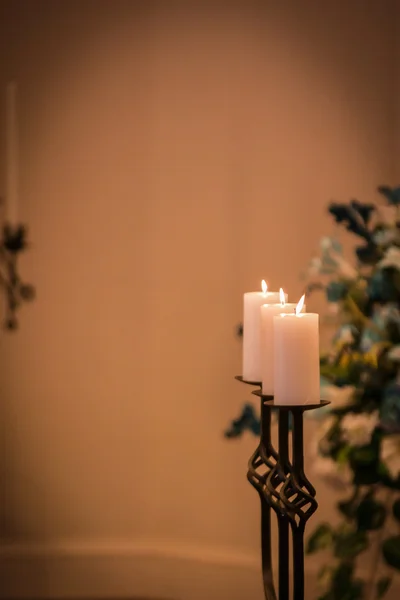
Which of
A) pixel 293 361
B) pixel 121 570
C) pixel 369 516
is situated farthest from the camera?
pixel 121 570

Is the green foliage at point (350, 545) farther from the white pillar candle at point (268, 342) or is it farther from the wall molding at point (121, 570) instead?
the wall molding at point (121, 570)

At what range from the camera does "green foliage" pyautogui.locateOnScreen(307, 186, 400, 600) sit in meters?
0.94

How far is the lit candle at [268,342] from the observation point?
0.91 metres

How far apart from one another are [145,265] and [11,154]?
0.49 meters

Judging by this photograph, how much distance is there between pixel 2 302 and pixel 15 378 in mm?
218

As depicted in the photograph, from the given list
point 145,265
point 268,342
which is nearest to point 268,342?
point 268,342

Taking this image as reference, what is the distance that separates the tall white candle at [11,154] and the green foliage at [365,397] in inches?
55.5

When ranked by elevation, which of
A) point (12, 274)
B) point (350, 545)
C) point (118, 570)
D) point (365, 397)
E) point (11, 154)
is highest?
point (11, 154)

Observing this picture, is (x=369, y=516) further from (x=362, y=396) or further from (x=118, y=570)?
(x=118, y=570)

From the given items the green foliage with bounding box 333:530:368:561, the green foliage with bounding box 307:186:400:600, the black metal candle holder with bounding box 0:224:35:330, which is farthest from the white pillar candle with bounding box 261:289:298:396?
the black metal candle holder with bounding box 0:224:35:330

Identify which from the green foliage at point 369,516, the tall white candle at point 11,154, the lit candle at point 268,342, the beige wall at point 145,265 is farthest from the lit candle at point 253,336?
the tall white candle at point 11,154

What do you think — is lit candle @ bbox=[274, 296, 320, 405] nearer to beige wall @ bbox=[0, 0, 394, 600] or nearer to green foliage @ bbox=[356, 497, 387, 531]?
green foliage @ bbox=[356, 497, 387, 531]

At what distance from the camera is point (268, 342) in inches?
36.4

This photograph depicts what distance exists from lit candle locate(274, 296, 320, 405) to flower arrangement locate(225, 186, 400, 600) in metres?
0.10
